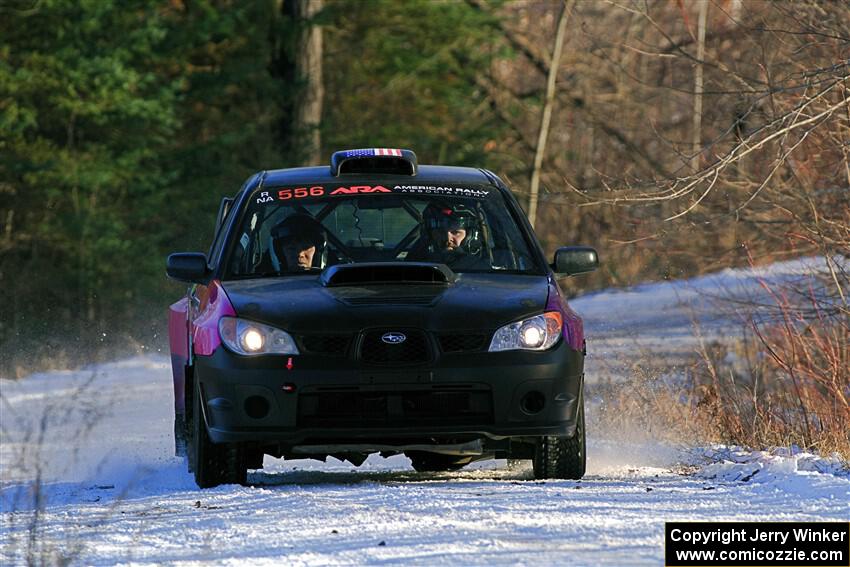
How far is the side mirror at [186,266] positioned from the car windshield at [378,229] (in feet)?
0.61

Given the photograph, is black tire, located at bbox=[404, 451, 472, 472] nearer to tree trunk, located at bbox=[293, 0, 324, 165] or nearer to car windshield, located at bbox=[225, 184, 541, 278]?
car windshield, located at bbox=[225, 184, 541, 278]

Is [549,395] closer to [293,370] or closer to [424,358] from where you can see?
[424,358]

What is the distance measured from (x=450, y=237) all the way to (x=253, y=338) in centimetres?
172

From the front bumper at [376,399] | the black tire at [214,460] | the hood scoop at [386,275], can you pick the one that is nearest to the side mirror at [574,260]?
the hood scoop at [386,275]

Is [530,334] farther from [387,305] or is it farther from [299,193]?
[299,193]

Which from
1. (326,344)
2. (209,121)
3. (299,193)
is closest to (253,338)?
(326,344)

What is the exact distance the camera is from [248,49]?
3644 centimetres

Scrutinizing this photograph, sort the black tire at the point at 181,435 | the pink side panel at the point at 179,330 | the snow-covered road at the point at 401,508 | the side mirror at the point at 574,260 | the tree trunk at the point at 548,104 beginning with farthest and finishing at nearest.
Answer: the tree trunk at the point at 548,104
the black tire at the point at 181,435
the pink side panel at the point at 179,330
the side mirror at the point at 574,260
the snow-covered road at the point at 401,508

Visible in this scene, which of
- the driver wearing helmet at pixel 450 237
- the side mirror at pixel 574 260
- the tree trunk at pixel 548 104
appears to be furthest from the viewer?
the tree trunk at pixel 548 104

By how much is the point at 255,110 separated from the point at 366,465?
25276 millimetres

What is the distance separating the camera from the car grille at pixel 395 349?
877cm

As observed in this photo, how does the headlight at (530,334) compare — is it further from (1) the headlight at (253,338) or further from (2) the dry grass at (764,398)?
(2) the dry grass at (764,398)

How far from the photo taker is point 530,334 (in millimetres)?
8922

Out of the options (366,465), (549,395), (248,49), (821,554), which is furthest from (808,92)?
(248,49)
